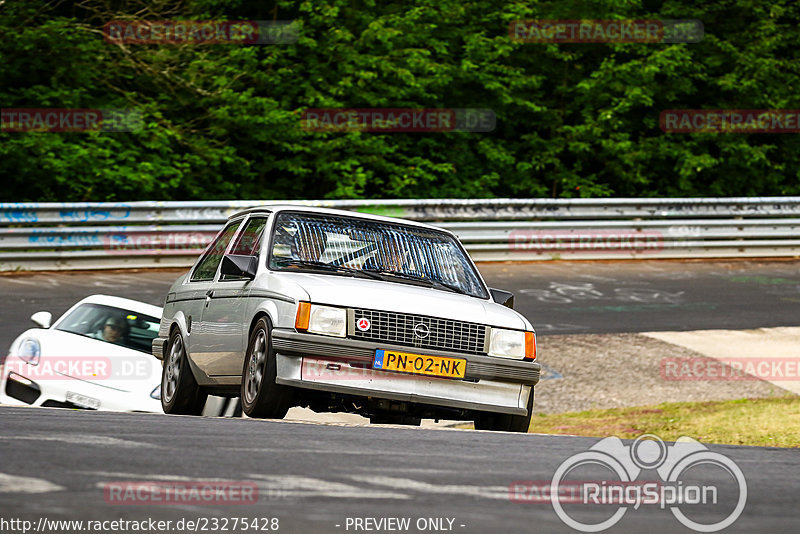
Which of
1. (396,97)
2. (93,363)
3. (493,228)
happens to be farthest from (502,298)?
(396,97)

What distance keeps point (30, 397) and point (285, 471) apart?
617 centimetres

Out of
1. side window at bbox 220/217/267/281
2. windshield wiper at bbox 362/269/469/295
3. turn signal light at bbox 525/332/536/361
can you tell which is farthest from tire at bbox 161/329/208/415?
turn signal light at bbox 525/332/536/361

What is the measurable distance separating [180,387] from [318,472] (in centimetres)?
414

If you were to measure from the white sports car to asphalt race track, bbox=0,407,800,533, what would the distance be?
358cm

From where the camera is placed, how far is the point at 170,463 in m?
4.98

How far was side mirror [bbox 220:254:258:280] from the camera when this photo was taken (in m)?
8.13

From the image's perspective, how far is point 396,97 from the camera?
75.3 feet

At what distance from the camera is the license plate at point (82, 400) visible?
1023 cm

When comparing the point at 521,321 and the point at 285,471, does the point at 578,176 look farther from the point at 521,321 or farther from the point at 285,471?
Answer: the point at 285,471

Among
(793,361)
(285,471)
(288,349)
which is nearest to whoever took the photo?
(285,471)

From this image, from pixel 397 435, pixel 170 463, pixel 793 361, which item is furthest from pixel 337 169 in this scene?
pixel 170 463

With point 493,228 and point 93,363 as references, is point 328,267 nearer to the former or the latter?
point 93,363

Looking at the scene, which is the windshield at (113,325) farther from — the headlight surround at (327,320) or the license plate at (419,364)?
the license plate at (419,364)

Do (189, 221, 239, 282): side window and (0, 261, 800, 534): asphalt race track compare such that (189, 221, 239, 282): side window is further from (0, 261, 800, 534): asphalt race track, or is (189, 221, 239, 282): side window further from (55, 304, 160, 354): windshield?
(55, 304, 160, 354): windshield
